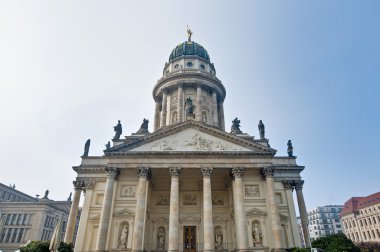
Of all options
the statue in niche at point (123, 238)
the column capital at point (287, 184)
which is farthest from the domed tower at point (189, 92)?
the statue in niche at point (123, 238)

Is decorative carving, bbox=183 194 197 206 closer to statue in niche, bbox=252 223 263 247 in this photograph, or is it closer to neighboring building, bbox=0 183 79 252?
statue in niche, bbox=252 223 263 247

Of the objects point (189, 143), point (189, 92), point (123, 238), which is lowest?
point (123, 238)

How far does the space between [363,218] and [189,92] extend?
5528 cm

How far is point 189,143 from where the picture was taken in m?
26.4

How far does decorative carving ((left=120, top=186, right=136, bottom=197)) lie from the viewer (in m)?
25.8

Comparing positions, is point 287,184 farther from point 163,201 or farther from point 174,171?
point 163,201

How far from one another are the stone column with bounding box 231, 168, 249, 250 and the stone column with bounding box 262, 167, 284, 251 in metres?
2.56

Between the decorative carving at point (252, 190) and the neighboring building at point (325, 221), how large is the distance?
3548 inches

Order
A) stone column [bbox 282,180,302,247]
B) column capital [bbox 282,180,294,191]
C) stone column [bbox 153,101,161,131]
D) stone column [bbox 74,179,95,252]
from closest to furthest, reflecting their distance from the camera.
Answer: stone column [bbox 74,179,95,252] < stone column [bbox 282,180,302,247] < column capital [bbox 282,180,294,191] < stone column [bbox 153,101,161,131]

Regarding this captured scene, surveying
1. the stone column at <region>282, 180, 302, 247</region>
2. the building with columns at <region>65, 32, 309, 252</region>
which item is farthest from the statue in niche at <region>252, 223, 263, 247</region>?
the stone column at <region>282, 180, 302, 247</region>

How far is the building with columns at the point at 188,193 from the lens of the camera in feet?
76.8

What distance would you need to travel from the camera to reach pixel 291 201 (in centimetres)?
2859

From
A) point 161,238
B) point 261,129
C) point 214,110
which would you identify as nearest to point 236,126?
point 261,129

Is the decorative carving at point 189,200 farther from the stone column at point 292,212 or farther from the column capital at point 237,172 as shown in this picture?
the stone column at point 292,212
